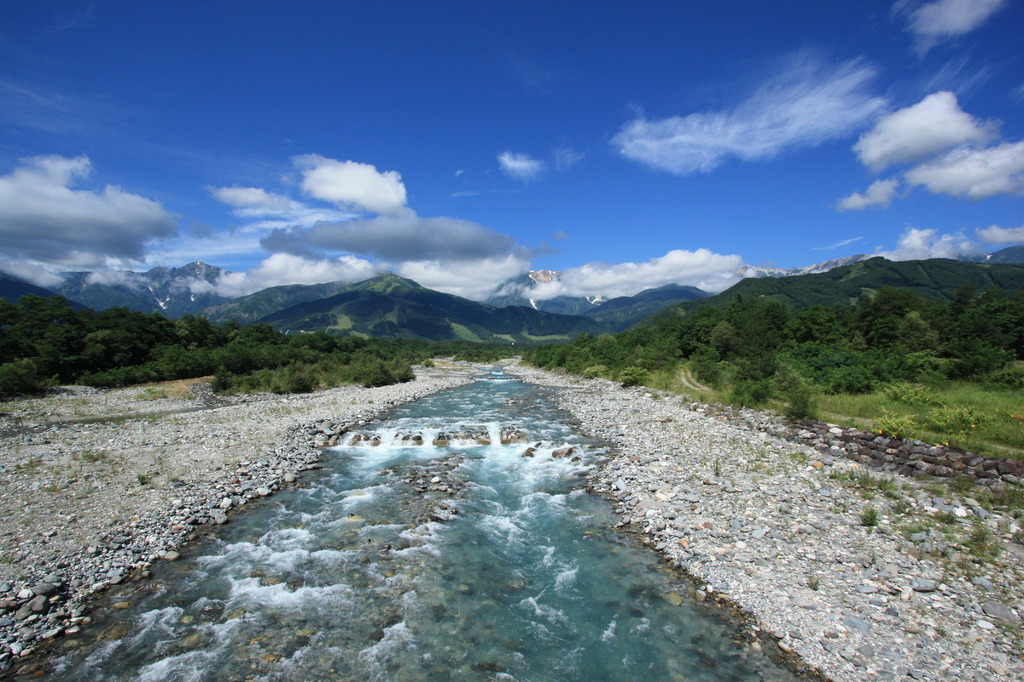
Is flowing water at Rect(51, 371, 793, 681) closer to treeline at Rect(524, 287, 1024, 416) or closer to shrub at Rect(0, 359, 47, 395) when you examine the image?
treeline at Rect(524, 287, 1024, 416)

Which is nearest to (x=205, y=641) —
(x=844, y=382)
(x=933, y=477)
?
(x=933, y=477)

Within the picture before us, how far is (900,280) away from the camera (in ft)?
572

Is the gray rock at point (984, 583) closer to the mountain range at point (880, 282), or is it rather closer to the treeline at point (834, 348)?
the treeline at point (834, 348)

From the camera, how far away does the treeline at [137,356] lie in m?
35.8

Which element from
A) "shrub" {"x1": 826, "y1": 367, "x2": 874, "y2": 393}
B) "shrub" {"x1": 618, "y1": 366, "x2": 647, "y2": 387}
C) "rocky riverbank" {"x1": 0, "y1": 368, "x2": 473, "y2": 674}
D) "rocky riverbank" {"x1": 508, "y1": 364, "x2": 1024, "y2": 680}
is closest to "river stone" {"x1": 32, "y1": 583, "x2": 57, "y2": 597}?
"rocky riverbank" {"x1": 0, "y1": 368, "x2": 473, "y2": 674}

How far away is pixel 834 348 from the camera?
34656 mm

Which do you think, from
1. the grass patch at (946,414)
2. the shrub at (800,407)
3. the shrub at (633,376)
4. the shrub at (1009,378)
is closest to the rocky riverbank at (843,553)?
the grass patch at (946,414)

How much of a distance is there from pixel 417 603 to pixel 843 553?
32.2 feet

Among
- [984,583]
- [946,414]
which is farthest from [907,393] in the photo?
[984,583]

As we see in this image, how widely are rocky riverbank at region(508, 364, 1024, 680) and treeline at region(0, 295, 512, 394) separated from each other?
42508mm

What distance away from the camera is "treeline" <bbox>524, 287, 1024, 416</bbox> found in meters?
25.7

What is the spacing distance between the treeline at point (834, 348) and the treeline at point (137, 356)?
3749cm

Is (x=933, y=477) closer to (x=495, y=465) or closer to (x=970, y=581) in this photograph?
(x=970, y=581)

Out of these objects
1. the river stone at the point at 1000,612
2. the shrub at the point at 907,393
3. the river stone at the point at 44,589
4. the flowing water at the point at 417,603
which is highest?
the shrub at the point at 907,393
